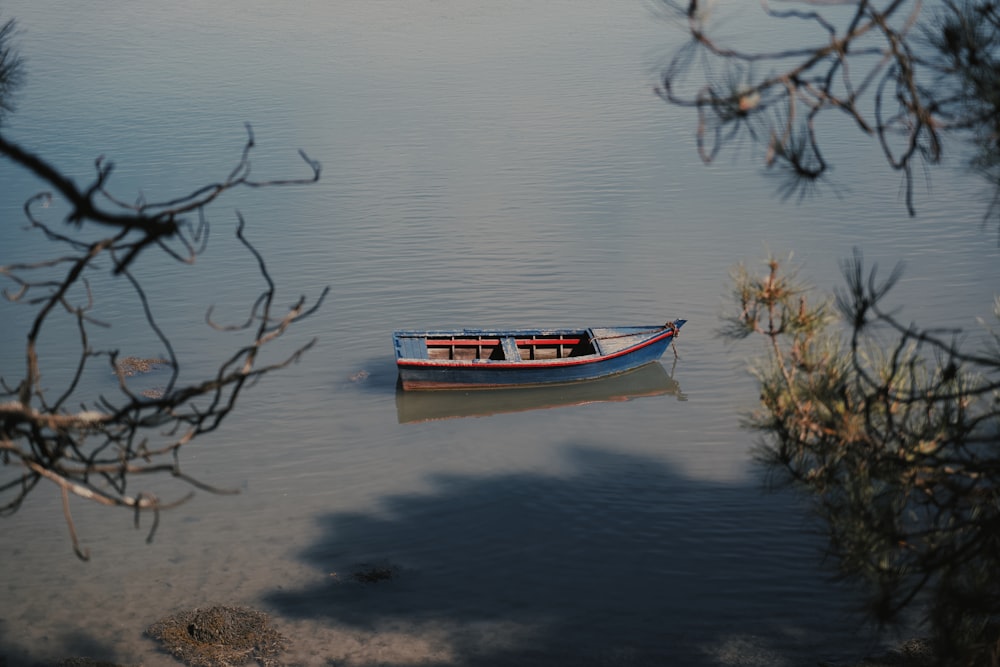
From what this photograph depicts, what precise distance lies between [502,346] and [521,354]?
423mm

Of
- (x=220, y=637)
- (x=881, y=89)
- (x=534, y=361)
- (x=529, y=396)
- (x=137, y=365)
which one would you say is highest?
(x=881, y=89)

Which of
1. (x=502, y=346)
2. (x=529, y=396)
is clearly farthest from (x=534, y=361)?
(x=502, y=346)

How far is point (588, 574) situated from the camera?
1145cm

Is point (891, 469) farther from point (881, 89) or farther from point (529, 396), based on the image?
point (529, 396)

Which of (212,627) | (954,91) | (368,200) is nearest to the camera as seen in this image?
(954,91)

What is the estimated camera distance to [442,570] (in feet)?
38.0

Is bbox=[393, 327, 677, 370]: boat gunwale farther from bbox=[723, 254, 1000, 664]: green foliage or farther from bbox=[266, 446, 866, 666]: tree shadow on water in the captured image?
bbox=[723, 254, 1000, 664]: green foliage

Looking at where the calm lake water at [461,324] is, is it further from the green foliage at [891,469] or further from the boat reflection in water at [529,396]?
the green foliage at [891,469]

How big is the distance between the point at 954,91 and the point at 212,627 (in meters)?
7.81

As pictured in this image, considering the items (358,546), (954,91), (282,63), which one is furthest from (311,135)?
(954,91)

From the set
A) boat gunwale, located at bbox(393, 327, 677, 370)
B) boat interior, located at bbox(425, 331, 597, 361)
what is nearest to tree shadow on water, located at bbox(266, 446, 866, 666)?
boat gunwale, located at bbox(393, 327, 677, 370)

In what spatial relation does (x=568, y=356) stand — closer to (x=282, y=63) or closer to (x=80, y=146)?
(x=80, y=146)

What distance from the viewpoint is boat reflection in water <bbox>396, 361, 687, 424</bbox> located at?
661 inches

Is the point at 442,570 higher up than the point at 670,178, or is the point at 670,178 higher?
the point at 670,178
